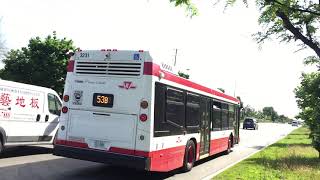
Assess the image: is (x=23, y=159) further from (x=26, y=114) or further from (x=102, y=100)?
(x=102, y=100)

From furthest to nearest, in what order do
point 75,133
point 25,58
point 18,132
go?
1. point 25,58
2. point 18,132
3. point 75,133

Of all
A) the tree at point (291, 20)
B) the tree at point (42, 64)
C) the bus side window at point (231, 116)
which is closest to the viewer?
the tree at point (291, 20)

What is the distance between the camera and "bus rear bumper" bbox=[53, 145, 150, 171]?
10.3 meters

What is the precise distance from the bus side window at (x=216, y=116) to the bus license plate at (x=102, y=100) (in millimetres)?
6610

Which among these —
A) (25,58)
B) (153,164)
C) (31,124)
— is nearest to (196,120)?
(153,164)

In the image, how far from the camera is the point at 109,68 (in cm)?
1112

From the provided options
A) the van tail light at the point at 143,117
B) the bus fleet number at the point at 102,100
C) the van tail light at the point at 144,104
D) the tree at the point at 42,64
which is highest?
the tree at the point at 42,64

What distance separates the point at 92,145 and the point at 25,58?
910 inches

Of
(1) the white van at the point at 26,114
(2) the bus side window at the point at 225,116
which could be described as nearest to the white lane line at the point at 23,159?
(1) the white van at the point at 26,114

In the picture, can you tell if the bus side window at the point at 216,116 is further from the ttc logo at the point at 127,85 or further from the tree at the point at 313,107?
the ttc logo at the point at 127,85

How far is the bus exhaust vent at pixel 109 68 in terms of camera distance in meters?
10.8

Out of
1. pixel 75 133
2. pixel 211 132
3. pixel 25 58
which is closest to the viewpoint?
pixel 75 133

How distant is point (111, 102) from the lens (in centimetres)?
1093

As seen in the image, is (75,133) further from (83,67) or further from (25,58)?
(25,58)
